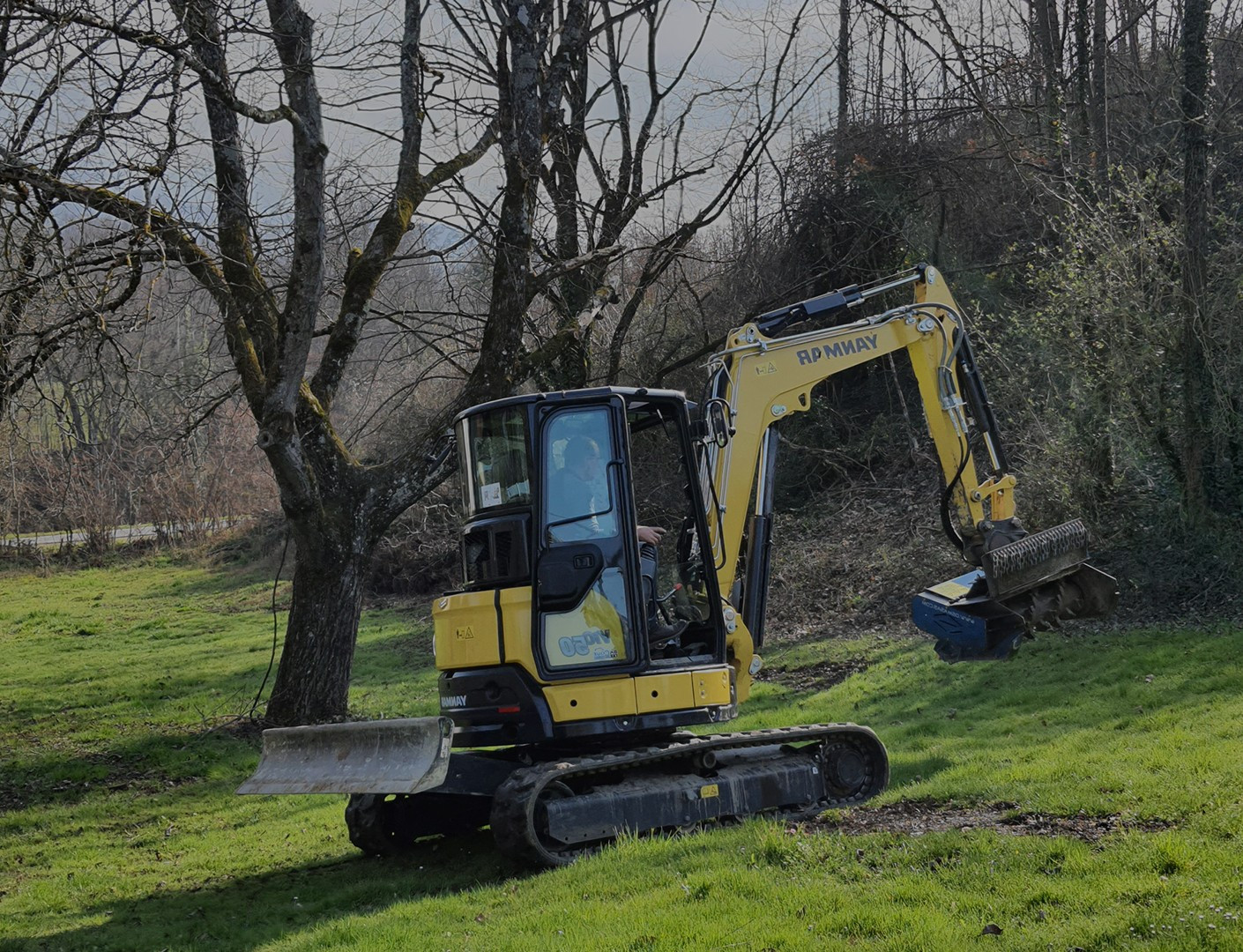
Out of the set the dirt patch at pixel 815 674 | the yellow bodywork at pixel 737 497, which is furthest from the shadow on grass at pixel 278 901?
the dirt patch at pixel 815 674

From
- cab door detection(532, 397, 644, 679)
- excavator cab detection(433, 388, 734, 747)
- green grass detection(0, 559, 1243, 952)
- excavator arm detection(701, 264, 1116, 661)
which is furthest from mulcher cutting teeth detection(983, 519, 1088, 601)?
cab door detection(532, 397, 644, 679)

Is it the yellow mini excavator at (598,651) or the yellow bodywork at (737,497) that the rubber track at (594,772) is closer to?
the yellow mini excavator at (598,651)

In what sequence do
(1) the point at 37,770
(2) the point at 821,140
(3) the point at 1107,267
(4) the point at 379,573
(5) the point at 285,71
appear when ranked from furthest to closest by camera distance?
(4) the point at 379,573 → (2) the point at 821,140 → (3) the point at 1107,267 → (1) the point at 37,770 → (5) the point at 285,71

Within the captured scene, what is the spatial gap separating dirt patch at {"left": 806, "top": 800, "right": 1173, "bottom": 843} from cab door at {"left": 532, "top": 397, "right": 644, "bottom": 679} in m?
1.66

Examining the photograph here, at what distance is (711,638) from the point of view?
7688mm

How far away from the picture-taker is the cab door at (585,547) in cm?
703

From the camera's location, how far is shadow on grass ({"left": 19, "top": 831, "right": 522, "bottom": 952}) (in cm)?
608

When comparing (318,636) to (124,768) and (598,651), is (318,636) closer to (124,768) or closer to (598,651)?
(124,768)

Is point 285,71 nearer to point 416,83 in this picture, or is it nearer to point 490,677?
point 416,83

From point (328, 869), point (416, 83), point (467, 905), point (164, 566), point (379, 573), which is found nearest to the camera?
point (467, 905)

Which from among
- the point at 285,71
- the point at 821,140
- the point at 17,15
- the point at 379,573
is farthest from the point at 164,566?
the point at 17,15

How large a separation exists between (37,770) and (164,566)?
67.9 feet

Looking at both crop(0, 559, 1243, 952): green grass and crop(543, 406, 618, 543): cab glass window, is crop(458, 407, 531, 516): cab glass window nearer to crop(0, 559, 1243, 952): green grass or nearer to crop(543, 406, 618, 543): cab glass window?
crop(543, 406, 618, 543): cab glass window

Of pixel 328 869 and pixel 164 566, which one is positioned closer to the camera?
pixel 328 869
